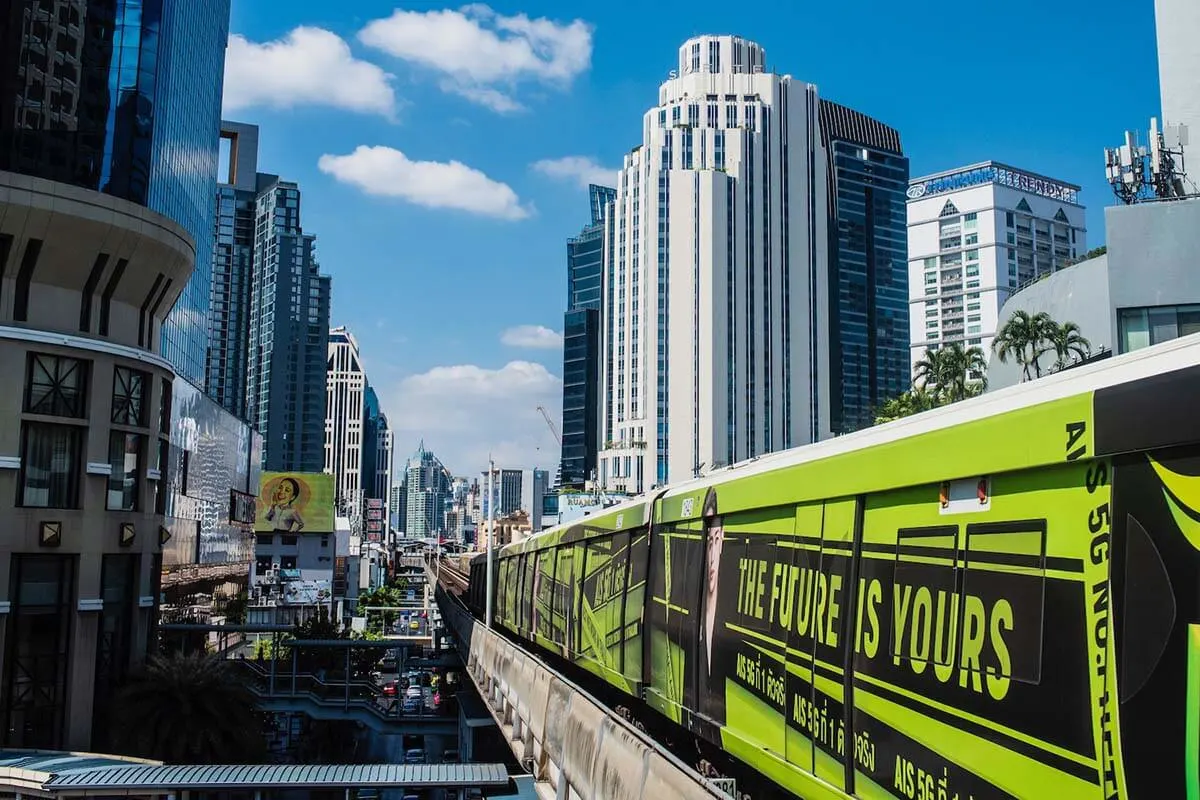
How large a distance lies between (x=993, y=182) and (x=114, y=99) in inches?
5028

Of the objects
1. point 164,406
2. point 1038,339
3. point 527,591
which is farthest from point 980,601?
point 1038,339

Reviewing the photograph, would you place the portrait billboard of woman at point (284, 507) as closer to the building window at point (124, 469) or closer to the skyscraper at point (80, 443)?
the skyscraper at point (80, 443)

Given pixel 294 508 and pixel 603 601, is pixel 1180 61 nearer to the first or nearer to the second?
pixel 603 601

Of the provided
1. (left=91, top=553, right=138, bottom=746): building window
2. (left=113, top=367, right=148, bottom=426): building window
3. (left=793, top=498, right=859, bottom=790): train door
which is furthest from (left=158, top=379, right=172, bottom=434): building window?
(left=793, top=498, right=859, bottom=790): train door

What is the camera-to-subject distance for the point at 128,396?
29.2m

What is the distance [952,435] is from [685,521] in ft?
20.3

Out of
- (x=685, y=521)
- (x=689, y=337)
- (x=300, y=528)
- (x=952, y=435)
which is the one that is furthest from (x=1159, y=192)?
(x=689, y=337)

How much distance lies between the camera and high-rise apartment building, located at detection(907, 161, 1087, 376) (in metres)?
157

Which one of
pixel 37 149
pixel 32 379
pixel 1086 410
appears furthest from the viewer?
pixel 37 149

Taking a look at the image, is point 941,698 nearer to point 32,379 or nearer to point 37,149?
point 32,379

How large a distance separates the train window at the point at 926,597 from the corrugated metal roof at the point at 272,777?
14.2 meters

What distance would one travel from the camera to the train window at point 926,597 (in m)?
6.36

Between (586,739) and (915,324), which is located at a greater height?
(915,324)

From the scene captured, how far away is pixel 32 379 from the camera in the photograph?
2686cm
